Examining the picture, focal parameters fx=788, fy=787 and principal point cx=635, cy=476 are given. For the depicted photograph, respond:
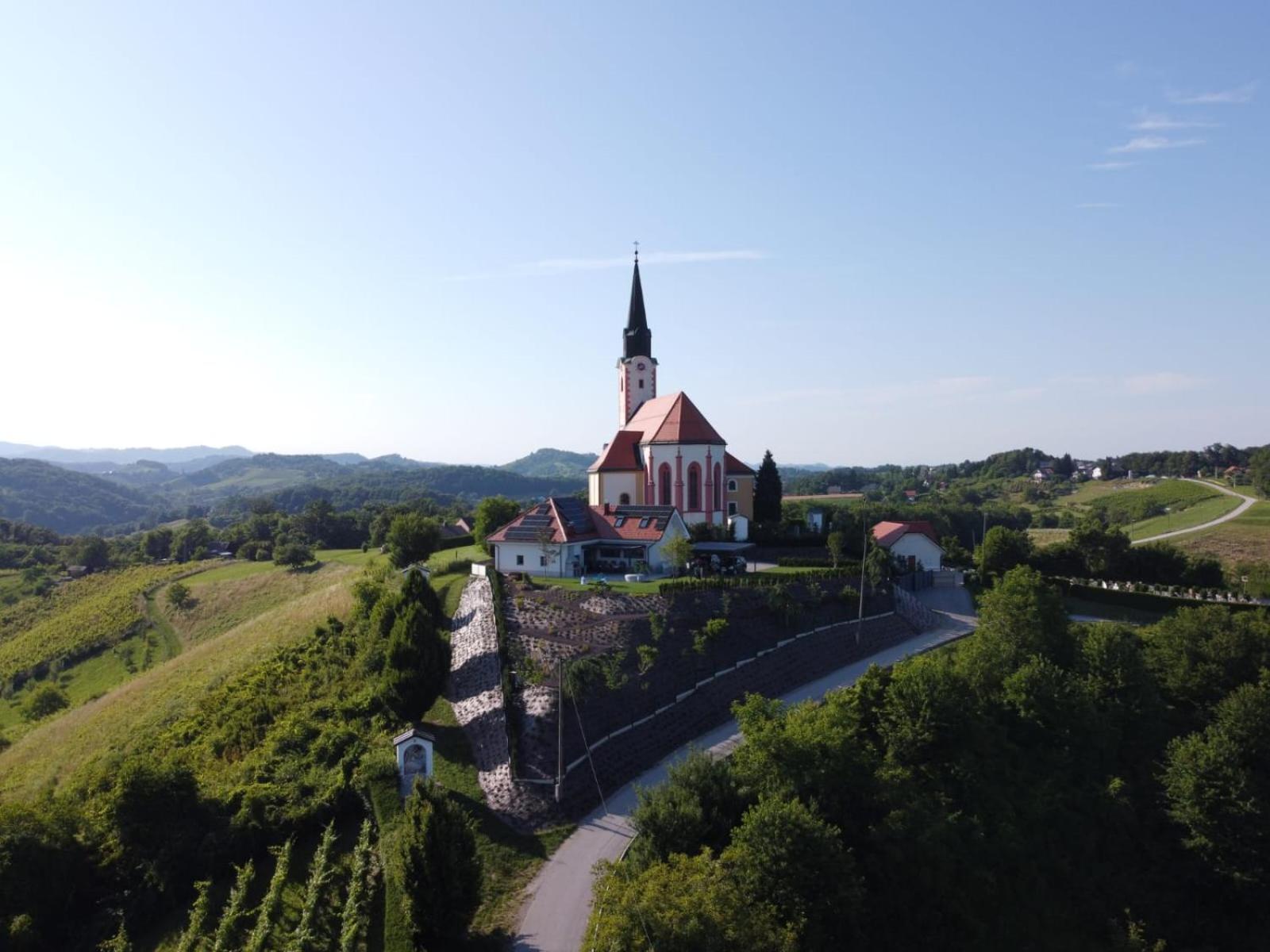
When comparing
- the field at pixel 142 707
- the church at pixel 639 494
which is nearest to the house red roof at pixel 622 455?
the church at pixel 639 494

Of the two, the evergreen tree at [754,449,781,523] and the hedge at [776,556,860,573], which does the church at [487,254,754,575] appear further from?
the hedge at [776,556,860,573]

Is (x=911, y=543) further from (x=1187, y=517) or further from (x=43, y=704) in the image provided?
(x=1187, y=517)

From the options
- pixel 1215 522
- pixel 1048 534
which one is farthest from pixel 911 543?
pixel 1215 522

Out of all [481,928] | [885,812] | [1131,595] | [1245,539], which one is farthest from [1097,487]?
[481,928]

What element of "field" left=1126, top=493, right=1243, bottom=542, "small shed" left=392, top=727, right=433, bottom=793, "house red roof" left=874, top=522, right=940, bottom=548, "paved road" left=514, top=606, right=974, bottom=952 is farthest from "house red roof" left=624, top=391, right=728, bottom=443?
"field" left=1126, top=493, right=1243, bottom=542

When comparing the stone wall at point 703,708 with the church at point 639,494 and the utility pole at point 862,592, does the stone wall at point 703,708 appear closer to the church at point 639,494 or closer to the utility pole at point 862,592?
the utility pole at point 862,592
